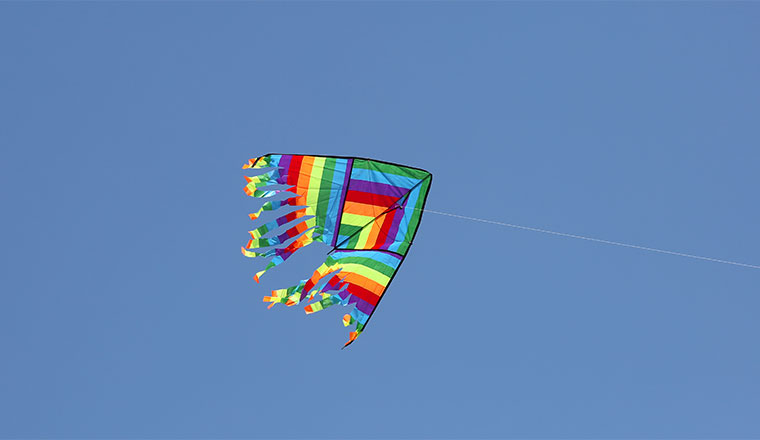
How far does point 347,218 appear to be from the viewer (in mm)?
15883

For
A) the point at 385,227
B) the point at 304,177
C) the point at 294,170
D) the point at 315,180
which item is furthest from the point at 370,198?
the point at 294,170

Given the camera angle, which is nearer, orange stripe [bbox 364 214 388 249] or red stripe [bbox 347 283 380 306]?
red stripe [bbox 347 283 380 306]

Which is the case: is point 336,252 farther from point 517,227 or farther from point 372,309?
point 517,227

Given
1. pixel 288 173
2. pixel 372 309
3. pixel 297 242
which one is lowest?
pixel 372 309

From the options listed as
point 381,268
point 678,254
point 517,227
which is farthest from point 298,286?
point 678,254

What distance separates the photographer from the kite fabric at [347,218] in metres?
15.2

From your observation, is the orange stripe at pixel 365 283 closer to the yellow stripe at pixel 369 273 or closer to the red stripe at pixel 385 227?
the yellow stripe at pixel 369 273

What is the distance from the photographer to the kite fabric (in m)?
15.2

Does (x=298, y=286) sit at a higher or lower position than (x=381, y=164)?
lower

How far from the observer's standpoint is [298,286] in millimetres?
14695

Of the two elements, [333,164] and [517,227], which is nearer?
[517,227]

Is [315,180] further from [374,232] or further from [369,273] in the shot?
[369,273]

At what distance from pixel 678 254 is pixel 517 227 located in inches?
106

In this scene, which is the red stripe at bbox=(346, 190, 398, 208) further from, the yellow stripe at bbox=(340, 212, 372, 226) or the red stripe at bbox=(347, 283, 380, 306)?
the red stripe at bbox=(347, 283, 380, 306)
